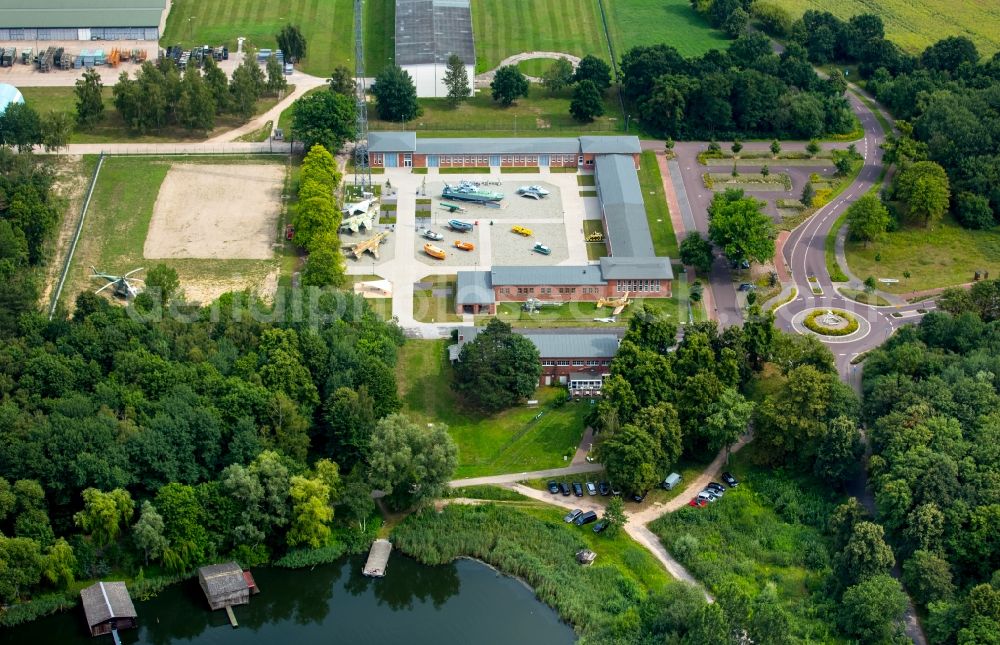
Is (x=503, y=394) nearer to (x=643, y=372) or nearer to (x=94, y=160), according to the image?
(x=643, y=372)

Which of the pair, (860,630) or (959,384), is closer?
(860,630)

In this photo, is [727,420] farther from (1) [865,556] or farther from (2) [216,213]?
(2) [216,213]

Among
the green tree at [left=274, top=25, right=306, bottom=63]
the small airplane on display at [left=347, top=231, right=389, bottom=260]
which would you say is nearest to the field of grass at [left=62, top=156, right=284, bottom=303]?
the small airplane on display at [left=347, top=231, right=389, bottom=260]

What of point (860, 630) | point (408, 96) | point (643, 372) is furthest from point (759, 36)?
point (860, 630)

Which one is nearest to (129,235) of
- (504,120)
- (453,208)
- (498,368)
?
(453,208)

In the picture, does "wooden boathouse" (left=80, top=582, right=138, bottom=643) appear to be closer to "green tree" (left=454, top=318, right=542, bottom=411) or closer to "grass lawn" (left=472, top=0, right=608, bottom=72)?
"green tree" (left=454, top=318, right=542, bottom=411)
